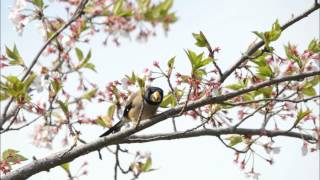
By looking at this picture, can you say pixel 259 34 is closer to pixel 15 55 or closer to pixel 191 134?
pixel 191 134

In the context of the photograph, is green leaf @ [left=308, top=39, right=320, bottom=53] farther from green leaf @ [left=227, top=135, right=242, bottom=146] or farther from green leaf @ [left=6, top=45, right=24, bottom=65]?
green leaf @ [left=6, top=45, right=24, bottom=65]

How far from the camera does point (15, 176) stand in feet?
13.5

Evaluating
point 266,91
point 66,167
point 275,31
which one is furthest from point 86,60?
point 275,31

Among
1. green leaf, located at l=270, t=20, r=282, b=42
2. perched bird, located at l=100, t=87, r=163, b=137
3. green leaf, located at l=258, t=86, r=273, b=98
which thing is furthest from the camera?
green leaf, located at l=258, t=86, r=273, b=98

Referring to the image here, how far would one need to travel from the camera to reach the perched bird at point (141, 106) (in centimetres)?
478

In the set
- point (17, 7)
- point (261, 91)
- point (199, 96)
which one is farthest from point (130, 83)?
point (17, 7)

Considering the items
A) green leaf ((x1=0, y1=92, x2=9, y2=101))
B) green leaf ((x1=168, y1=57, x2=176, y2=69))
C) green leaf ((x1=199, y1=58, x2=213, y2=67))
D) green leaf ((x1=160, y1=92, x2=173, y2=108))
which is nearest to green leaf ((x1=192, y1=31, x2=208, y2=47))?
green leaf ((x1=199, y1=58, x2=213, y2=67))

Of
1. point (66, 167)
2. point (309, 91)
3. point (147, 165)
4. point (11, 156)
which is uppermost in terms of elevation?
point (309, 91)

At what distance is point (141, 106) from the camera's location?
179 inches

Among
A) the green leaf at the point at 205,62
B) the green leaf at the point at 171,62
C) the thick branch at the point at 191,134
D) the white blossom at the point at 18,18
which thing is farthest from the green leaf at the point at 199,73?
the white blossom at the point at 18,18

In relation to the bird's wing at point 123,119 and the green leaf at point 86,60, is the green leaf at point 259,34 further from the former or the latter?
the green leaf at point 86,60

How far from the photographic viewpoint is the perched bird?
4.78 m

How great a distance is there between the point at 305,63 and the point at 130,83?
1638 mm

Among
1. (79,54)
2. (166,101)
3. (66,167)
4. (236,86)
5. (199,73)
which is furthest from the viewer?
(79,54)
